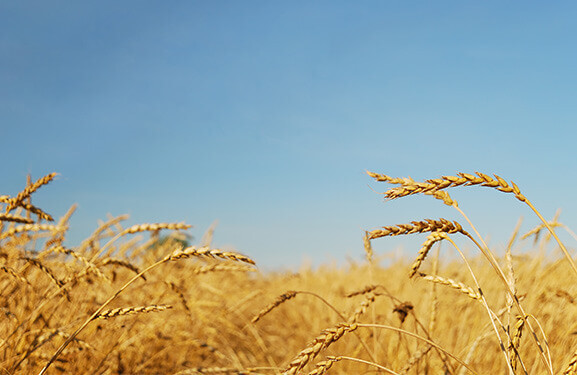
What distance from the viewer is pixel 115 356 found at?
3.14 metres

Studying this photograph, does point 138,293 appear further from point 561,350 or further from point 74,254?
point 561,350

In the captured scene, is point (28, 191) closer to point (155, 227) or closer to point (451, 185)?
point (155, 227)

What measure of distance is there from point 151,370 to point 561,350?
2640 millimetres

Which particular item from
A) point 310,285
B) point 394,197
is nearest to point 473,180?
point 394,197

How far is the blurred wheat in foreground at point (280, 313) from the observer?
145cm

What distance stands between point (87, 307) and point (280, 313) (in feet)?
13.6

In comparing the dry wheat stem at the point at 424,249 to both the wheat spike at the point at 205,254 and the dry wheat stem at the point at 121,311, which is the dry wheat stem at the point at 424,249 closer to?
the wheat spike at the point at 205,254

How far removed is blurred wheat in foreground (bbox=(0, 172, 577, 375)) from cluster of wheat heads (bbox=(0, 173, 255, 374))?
0.01 meters

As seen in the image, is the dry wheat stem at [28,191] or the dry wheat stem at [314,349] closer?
the dry wheat stem at [314,349]

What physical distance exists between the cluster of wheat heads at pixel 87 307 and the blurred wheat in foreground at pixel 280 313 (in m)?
0.01

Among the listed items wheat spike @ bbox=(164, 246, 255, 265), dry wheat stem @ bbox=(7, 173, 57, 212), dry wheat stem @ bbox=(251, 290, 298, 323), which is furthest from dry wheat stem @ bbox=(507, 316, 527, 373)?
dry wheat stem @ bbox=(7, 173, 57, 212)

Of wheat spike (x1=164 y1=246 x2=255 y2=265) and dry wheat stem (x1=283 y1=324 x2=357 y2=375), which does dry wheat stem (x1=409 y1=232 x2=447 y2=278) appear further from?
wheat spike (x1=164 y1=246 x2=255 y2=265)

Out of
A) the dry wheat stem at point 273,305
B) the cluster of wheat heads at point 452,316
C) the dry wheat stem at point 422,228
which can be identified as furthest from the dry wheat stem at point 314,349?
the dry wheat stem at point 273,305

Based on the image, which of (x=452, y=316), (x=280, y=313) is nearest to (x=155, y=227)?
(x=452, y=316)
